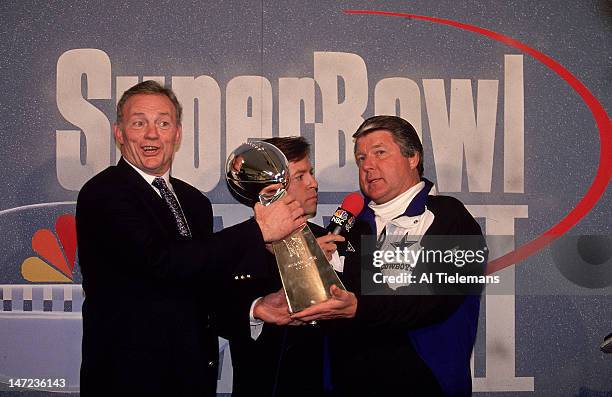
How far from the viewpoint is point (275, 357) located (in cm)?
216

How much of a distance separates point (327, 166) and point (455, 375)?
1052 millimetres

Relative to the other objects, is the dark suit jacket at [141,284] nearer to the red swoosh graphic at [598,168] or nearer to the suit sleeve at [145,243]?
the suit sleeve at [145,243]

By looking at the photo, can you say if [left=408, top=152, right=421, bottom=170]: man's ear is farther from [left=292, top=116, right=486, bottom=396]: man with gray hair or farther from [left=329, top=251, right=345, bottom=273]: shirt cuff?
[left=329, top=251, right=345, bottom=273]: shirt cuff

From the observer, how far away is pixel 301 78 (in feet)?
9.30

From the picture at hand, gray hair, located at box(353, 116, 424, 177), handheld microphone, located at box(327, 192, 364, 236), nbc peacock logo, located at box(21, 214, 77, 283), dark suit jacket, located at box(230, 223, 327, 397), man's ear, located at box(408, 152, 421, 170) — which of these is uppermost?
gray hair, located at box(353, 116, 424, 177)

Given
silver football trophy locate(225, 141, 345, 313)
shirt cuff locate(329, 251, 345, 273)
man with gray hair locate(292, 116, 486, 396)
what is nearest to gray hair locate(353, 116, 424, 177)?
man with gray hair locate(292, 116, 486, 396)

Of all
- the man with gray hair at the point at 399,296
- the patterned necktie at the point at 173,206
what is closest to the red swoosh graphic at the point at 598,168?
the man with gray hair at the point at 399,296

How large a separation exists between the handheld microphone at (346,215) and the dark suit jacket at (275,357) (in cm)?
25

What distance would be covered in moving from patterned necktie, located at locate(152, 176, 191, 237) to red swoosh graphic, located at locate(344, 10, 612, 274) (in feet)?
4.38

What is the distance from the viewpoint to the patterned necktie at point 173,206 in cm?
205

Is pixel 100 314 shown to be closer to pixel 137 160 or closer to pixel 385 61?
pixel 137 160

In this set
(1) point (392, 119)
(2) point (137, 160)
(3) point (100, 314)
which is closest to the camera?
(3) point (100, 314)

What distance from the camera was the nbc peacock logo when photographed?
9.17 feet

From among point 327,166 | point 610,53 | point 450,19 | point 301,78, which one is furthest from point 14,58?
point 610,53
